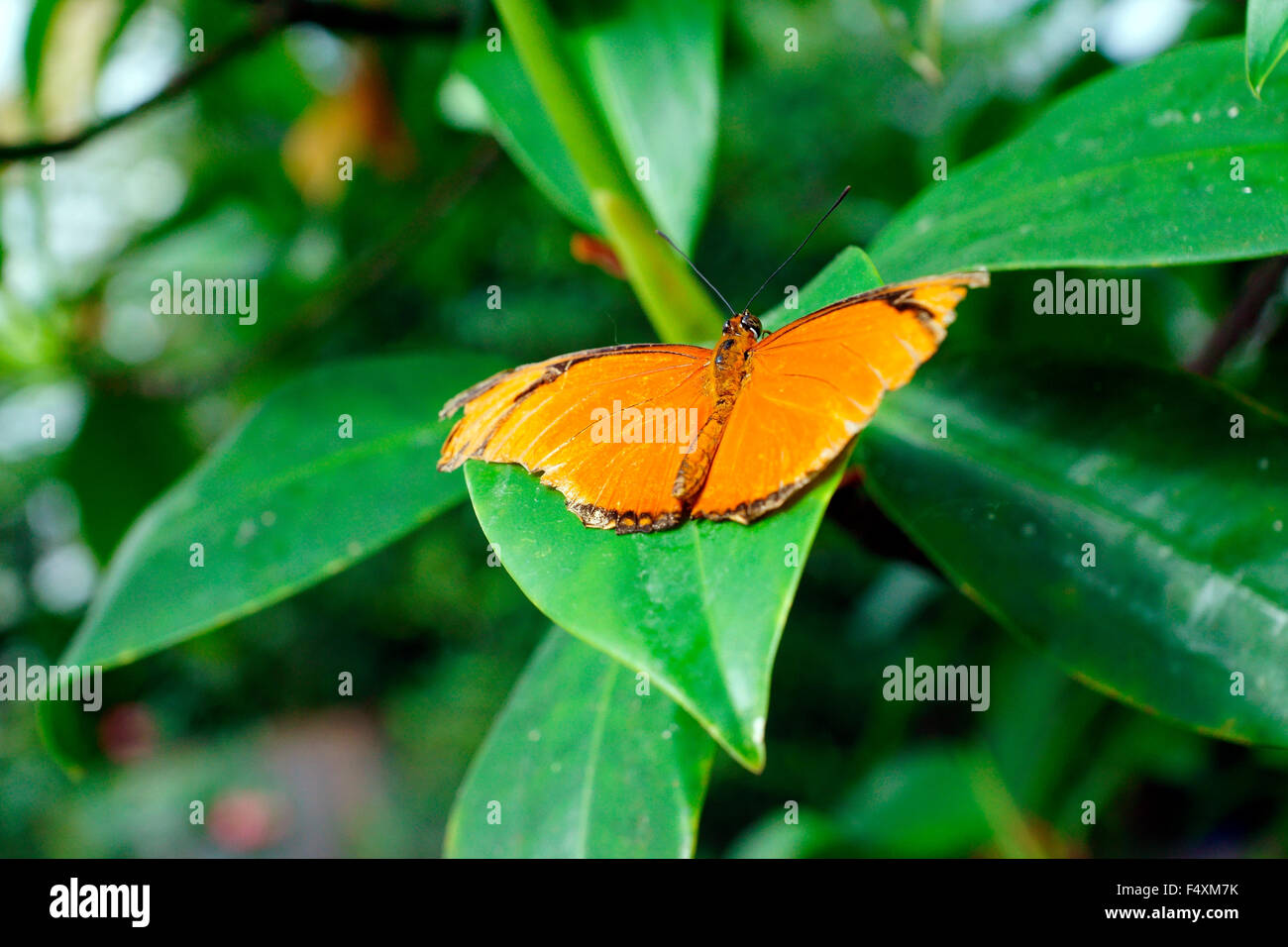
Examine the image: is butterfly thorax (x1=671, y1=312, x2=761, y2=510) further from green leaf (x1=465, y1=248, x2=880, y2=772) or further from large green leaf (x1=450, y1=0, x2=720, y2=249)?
large green leaf (x1=450, y1=0, x2=720, y2=249)

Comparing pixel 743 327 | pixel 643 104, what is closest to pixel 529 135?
pixel 643 104

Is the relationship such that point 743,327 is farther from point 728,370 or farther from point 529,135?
point 529,135

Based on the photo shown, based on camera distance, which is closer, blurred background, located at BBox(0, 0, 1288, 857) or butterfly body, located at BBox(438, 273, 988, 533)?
butterfly body, located at BBox(438, 273, 988, 533)

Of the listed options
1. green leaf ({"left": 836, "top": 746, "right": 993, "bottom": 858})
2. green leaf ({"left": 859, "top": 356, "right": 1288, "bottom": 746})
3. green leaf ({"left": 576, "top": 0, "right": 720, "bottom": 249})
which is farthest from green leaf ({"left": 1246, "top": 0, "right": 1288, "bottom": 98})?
green leaf ({"left": 836, "top": 746, "right": 993, "bottom": 858})
